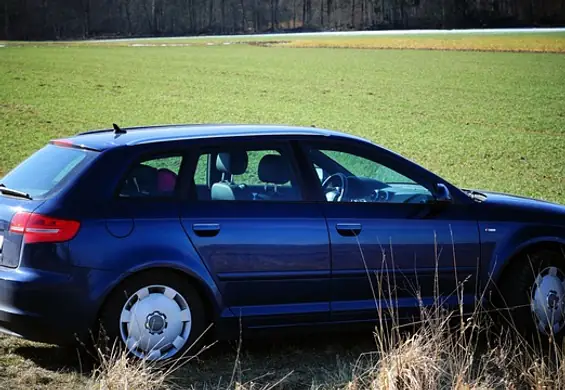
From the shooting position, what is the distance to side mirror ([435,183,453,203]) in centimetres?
686

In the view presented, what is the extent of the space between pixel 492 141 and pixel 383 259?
22.1 m

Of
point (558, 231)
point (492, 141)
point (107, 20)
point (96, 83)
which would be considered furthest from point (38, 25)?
point (558, 231)

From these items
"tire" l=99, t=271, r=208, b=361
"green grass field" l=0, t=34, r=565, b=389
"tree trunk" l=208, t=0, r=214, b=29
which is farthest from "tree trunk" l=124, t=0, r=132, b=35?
"tire" l=99, t=271, r=208, b=361

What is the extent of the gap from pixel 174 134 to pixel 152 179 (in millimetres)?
456

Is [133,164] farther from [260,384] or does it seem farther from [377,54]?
[377,54]

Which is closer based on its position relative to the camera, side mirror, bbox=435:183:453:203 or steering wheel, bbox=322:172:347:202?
steering wheel, bbox=322:172:347:202

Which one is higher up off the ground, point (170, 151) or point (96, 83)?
point (170, 151)

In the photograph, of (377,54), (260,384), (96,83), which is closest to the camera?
(260,384)

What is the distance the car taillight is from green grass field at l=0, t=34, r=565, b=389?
2.59 feet

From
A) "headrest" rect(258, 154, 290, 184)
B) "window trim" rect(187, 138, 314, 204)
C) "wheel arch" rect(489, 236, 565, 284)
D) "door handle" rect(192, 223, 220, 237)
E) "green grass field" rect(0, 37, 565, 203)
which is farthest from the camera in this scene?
"green grass field" rect(0, 37, 565, 203)

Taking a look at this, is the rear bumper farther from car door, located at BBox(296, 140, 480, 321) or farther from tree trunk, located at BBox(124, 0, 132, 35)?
tree trunk, located at BBox(124, 0, 132, 35)

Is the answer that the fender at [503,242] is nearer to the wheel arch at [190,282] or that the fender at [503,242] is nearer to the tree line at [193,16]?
the wheel arch at [190,282]

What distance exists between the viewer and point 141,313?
20.0ft

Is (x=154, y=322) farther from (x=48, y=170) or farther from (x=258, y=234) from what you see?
A: (x=48, y=170)
